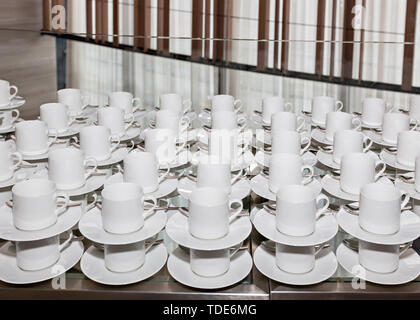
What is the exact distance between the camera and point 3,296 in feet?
2.83

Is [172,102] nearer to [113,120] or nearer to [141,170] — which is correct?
[113,120]

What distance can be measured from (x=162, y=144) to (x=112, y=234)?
359mm

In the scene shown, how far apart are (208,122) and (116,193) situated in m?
0.55

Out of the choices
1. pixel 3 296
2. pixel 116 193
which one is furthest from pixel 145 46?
pixel 3 296

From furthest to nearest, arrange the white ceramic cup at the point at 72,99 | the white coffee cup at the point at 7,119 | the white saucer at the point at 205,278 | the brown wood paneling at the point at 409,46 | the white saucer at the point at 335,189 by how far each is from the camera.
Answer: the brown wood paneling at the point at 409,46 < the white ceramic cup at the point at 72,99 < the white coffee cup at the point at 7,119 < the white saucer at the point at 335,189 < the white saucer at the point at 205,278

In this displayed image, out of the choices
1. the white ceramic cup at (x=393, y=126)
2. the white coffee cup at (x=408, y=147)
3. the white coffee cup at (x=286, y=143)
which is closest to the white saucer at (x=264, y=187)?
the white coffee cup at (x=286, y=143)

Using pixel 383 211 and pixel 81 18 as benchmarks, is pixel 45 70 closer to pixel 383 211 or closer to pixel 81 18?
pixel 383 211

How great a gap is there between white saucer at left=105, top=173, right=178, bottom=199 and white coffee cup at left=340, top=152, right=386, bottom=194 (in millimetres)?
285

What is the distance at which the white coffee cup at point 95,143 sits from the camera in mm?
1227

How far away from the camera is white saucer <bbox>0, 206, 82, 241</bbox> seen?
88 cm

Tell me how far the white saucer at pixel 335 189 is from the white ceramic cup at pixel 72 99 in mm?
669

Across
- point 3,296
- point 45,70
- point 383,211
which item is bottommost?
point 3,296

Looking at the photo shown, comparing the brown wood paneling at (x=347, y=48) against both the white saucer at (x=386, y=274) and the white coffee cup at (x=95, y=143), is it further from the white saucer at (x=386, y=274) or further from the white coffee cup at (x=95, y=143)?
the white saucer at (x=386, y=274)

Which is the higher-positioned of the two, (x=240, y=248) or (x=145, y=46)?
(x=145, y=46)
